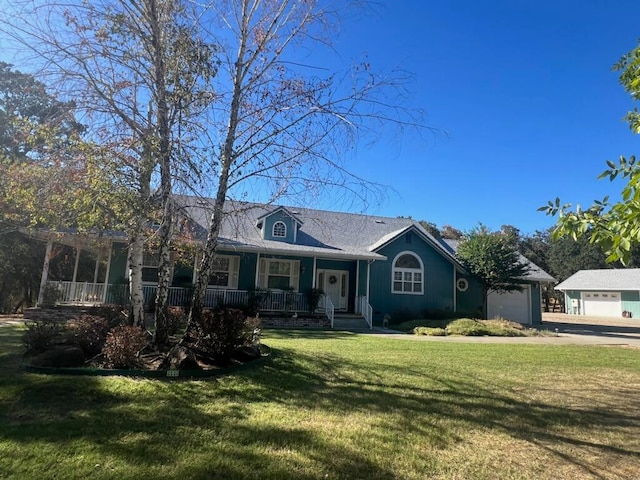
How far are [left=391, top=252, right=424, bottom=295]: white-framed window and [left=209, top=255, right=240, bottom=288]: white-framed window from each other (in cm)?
779

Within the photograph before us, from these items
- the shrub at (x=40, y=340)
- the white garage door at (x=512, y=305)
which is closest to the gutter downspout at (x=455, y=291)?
the white garage door at (x=512, y=305)

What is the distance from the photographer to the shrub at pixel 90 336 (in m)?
7.07

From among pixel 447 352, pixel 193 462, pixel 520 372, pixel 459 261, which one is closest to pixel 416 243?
pixel 459 261

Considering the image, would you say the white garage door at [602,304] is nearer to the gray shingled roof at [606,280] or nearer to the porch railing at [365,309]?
the gray shingled roof at [606,280]

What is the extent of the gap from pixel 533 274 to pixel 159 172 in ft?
75.2

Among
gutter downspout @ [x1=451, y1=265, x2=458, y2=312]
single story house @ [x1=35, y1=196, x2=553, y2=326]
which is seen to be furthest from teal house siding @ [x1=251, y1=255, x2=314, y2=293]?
gutter downspout @ [x1=451, y1=265, x2=458, y2=312]

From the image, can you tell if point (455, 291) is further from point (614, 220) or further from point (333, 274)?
point (614, 220)

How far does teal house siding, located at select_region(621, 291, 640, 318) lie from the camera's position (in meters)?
37.6

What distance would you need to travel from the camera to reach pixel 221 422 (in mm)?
4684

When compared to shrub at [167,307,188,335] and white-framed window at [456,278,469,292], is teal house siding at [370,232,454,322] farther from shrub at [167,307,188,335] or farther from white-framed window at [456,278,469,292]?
shrub at [167,307,188,335]

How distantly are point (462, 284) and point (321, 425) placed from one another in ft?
65.3

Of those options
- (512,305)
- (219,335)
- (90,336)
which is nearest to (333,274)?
(512,305)

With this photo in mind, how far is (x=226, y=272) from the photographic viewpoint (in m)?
19.2

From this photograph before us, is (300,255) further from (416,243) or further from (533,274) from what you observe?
(533,274)
